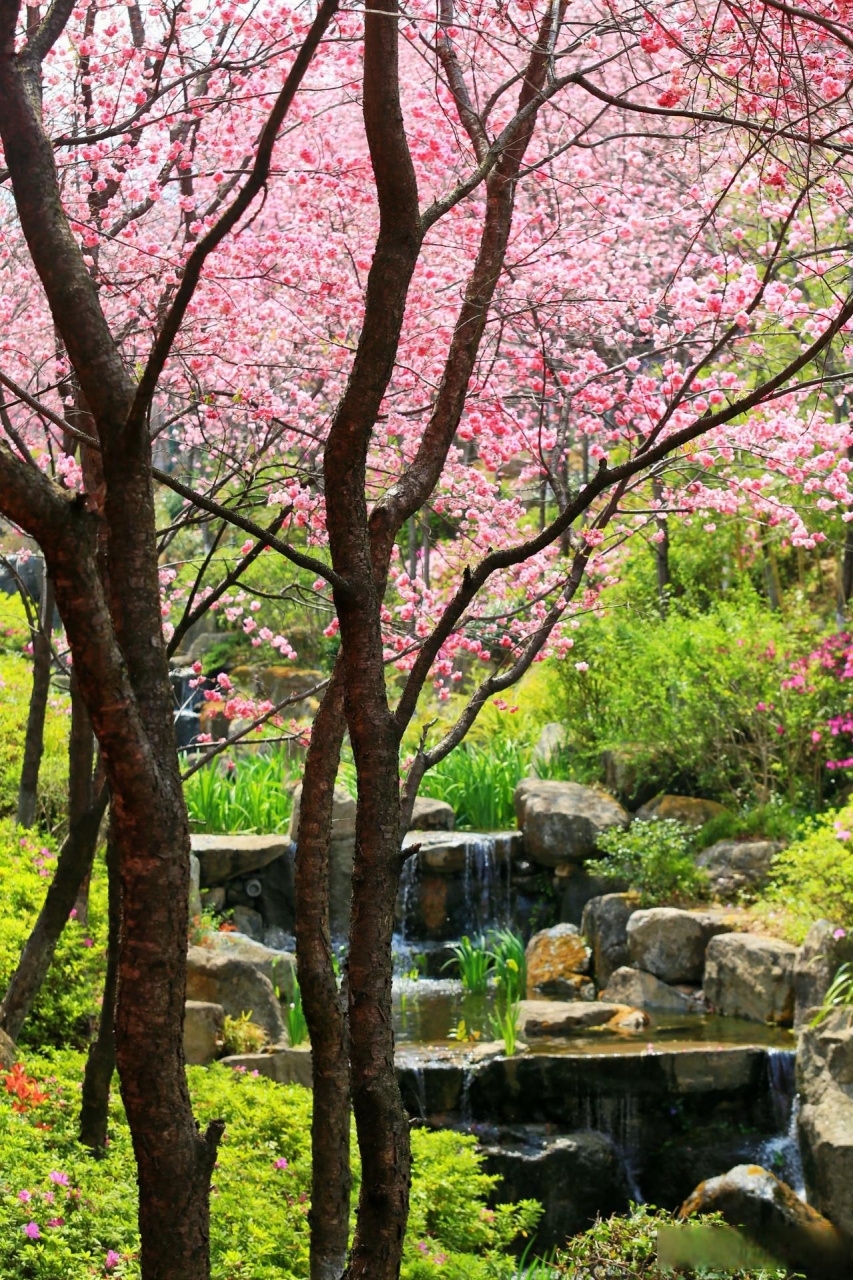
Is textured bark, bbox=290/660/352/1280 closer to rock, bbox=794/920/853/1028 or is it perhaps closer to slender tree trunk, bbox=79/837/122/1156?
slender tree trunk, bbox=79/837/122/1156

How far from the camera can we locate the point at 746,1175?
630 cm

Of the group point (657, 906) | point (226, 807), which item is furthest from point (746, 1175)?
point (226, 807)

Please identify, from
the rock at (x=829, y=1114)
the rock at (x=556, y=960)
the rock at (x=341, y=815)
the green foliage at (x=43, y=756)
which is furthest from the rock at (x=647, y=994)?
the green foliage at (x=43, y=756)

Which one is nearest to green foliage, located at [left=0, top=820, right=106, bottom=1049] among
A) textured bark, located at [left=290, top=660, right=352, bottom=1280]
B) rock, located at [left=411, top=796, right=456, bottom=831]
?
textured bark, located at [left=290, top=660, right=352, bottom=1280]

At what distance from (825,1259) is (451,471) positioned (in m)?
4.50

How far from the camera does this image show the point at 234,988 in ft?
23.6

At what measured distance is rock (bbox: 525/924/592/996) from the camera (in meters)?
10.1

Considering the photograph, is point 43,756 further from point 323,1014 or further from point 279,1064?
point 323,1014

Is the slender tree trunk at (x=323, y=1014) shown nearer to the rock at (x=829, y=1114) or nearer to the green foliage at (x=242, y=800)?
the rock at (x=829, y=1114)

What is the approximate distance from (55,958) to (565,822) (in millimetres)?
5744

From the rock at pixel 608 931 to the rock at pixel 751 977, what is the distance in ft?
3.36

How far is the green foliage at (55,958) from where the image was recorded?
6.20 m

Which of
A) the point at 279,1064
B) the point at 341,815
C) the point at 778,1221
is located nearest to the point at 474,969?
the point at 341,815

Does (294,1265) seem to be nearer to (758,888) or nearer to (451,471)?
(451,471)
